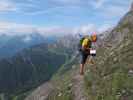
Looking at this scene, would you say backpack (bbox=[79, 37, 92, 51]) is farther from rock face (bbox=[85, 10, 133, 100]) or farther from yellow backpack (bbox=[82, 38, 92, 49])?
rock face (bbox=[85, 10, 133, 100])

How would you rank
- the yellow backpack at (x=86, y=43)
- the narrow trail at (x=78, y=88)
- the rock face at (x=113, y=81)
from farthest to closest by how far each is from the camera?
1. the narrow trail at (x=78, y=88)
2. the rock face at (x=113, y=81)
3. the yellow backpack at (x=86, y=43)

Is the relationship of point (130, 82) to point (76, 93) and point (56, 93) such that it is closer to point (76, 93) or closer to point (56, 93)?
point (76, 93)

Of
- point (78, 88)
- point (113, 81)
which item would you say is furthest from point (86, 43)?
point (113, 81)

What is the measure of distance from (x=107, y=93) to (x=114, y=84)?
285 centimetres

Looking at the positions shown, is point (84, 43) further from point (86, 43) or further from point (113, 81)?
point (113, 81)

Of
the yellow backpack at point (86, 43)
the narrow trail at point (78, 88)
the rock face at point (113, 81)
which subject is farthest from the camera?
the narrow trail at point (78, 88)

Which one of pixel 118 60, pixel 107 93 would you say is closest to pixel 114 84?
pixel 107 93

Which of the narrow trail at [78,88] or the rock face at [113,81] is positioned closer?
the rock face at [113,81]

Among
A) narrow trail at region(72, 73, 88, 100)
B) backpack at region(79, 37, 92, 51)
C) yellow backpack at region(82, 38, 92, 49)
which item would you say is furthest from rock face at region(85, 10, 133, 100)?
yellow backpack at region(82, 38, 92, 49)

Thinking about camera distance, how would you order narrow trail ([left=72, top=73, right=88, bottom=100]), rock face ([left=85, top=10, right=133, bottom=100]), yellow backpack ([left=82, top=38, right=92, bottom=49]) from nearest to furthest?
yellow backpack ([left=82, top=38, right=92, bottom=49])
rock face ([left=85, top=10, right=133, bottom=100])
narrow trail ([left=72, top=73, right=88, bottom=100])

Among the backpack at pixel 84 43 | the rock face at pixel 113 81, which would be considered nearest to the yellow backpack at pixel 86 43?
the backpack at pixel 84 43

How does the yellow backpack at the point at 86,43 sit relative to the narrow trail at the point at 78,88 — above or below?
above

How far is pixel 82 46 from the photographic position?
3553 centimetres

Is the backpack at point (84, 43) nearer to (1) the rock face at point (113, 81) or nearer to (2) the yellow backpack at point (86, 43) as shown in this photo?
(2) the yellow backpack at point (86, 43)
